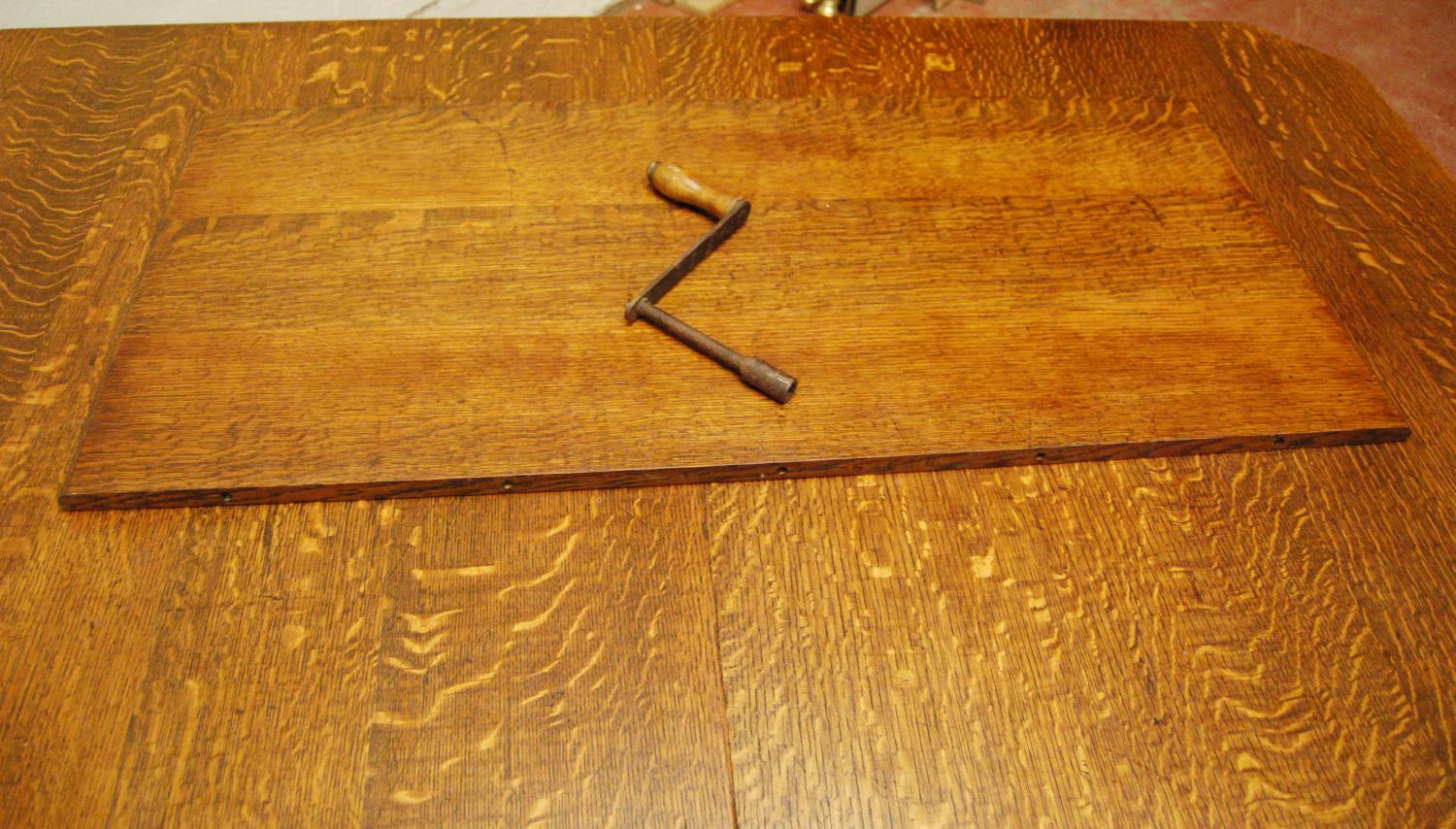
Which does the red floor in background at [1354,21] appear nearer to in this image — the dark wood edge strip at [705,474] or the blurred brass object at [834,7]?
the blurred brass object at [834,7]

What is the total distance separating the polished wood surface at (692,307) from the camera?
1.01 metres

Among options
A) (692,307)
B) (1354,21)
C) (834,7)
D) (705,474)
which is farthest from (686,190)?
(1354,21)

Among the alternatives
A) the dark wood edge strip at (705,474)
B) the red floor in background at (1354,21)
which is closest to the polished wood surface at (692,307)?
the dark wood edge strip at (705,474)

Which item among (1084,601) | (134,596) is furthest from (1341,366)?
(134,596)

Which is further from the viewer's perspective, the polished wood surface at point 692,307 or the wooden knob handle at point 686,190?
the wooden knob handle at point 686,190

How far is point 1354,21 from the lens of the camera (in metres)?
2.83

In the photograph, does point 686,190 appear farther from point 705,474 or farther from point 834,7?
point 834,7

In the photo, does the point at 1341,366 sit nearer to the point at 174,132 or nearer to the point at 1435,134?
the point at 174,132

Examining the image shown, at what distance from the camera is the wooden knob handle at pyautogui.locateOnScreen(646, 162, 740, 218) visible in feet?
3.94

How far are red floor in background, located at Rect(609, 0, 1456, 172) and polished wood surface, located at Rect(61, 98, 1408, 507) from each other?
5.24ft

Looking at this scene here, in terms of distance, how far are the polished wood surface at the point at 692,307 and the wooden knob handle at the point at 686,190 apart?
0.08 ft

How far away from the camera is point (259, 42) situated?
5.02ft

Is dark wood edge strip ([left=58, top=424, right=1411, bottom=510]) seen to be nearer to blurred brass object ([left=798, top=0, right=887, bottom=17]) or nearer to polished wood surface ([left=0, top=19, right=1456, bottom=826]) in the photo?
polished wood surface ([left=0, top=19, right=1456, bottom=826])

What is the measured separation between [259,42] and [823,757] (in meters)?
1.37
